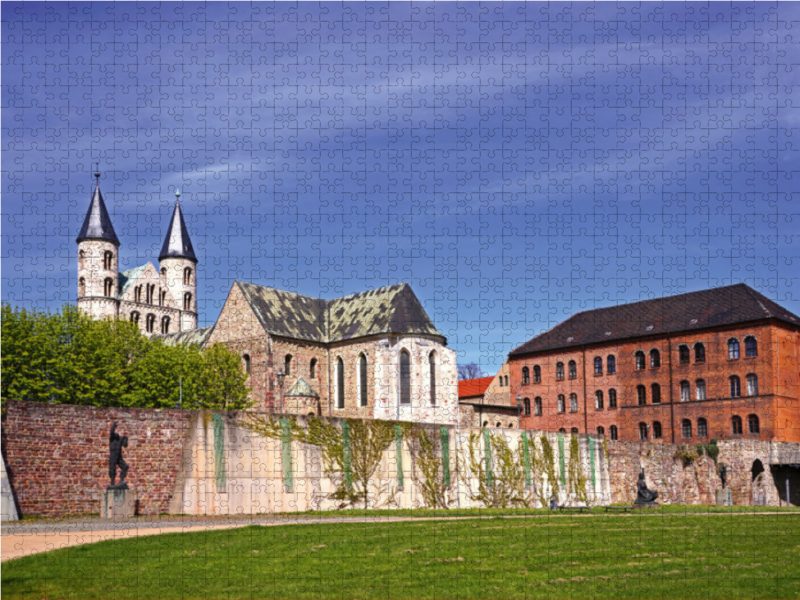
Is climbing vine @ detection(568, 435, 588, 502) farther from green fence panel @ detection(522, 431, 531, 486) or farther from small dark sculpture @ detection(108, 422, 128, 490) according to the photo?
small dark sculpture @ detection(108, 422, 128, 490)

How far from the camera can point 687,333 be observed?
217 ft

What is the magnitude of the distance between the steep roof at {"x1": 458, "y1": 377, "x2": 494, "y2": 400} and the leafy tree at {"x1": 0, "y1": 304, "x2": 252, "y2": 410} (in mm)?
30545

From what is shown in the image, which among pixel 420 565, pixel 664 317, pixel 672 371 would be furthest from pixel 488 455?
pixel 664 317

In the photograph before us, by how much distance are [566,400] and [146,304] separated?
196 ft

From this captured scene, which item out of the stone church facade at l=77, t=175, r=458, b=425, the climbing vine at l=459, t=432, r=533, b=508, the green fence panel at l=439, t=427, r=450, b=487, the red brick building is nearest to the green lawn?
the green fence panel at l=439, t=427, r=450, b=487

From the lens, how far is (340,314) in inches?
2643

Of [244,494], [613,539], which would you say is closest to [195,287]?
[244,494]

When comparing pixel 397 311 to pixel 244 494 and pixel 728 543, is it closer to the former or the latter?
pixel 244 494

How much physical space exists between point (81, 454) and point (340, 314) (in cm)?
4115

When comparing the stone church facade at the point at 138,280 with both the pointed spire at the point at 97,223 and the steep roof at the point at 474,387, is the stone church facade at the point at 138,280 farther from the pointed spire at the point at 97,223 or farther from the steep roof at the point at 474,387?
the steep roof at the point at 474,387

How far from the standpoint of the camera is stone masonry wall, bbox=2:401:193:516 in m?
25.1

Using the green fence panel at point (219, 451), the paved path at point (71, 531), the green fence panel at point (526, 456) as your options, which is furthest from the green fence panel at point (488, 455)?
the paved path at point (71, 531)

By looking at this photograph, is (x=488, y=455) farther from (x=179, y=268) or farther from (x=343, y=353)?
(x=179, y=268)

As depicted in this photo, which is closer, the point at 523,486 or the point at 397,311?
the point at 523,486
